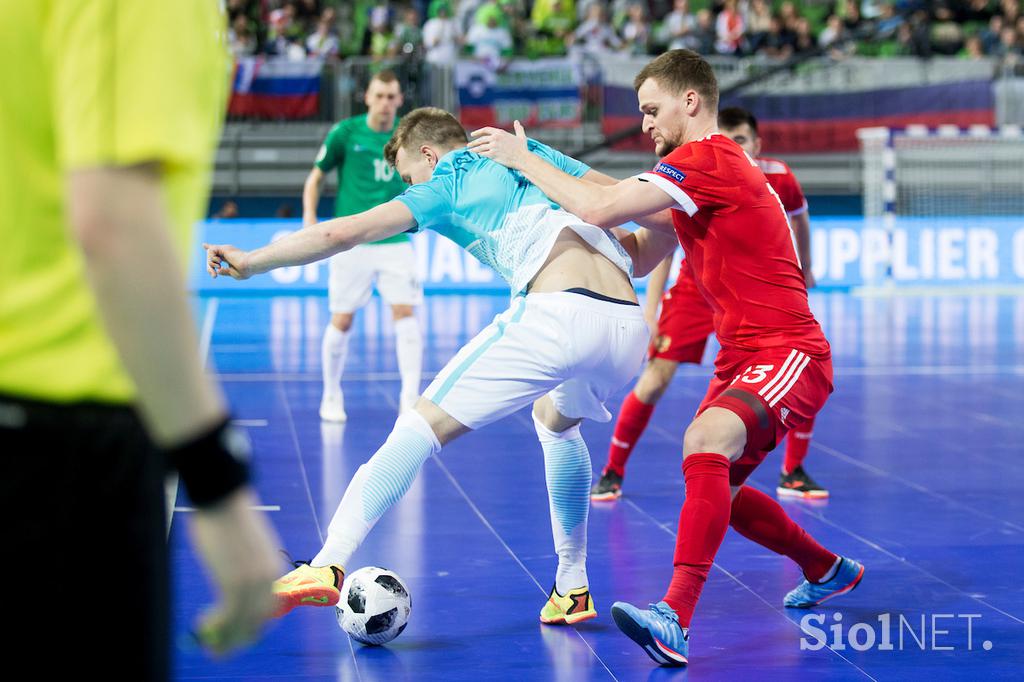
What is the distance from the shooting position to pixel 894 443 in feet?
27.7

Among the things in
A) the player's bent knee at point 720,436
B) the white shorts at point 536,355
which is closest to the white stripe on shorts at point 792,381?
the player's bent knee at point 720,436

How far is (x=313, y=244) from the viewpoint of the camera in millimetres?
4199

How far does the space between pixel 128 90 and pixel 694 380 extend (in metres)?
9.93

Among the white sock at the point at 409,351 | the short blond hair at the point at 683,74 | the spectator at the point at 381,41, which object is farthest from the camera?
the spectator at the point at 381,41

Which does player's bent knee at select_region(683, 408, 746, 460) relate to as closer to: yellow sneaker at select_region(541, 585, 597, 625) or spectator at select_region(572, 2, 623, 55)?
yellow sneaker at select_region(541, 585, 597, 625)

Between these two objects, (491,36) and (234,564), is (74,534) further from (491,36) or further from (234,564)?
Result: (491,36)

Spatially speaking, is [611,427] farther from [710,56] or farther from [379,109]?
[710,56]

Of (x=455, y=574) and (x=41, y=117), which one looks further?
(x=455, y=574)

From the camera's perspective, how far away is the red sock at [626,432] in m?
7.05

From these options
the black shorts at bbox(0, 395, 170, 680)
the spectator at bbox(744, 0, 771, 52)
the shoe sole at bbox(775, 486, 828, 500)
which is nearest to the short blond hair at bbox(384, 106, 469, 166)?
the shoe sole at bbox(775, 486, 828, 500)

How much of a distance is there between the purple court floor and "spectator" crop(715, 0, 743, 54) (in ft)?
33.5

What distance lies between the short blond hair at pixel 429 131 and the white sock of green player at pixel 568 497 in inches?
42.6

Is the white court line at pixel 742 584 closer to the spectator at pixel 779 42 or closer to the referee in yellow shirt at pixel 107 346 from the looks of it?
the referee in yellow shirt at pixel 107 346

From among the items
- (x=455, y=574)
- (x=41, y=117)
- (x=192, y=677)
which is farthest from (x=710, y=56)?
(x=41, y=117)
